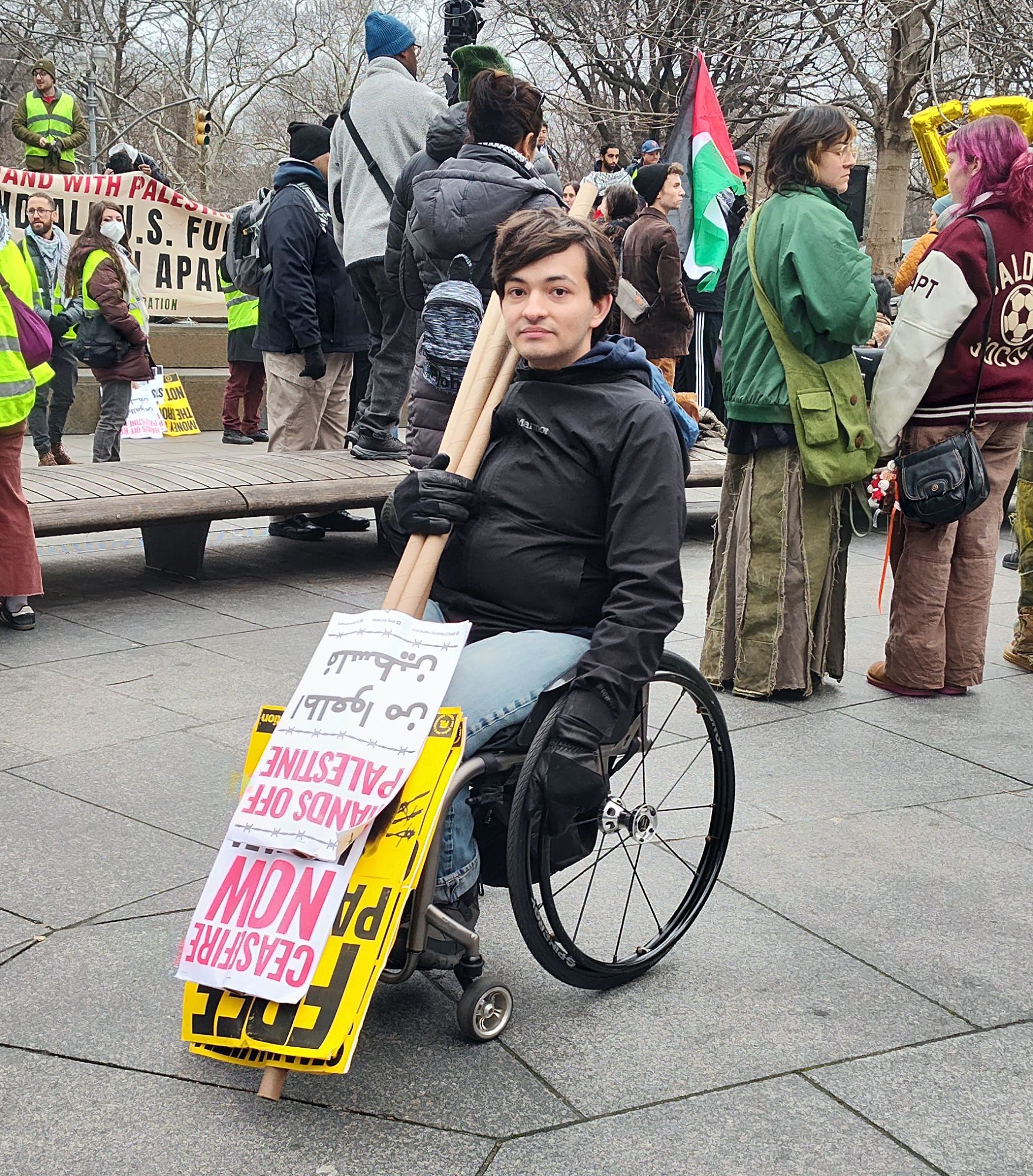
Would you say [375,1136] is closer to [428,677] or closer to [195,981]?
[195,981]

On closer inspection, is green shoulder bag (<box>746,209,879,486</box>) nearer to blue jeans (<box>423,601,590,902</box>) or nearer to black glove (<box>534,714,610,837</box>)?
blue jeans (<box>423,601,590,902</box>)

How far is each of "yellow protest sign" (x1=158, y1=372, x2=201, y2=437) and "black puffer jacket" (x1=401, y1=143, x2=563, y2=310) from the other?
26.8ft

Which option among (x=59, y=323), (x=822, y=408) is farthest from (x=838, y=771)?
(x=59, y=323)

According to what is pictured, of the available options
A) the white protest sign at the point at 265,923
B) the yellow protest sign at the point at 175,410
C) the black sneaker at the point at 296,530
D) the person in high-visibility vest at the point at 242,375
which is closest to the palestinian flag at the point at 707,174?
the person in high-visibility vest at the point at 242,375

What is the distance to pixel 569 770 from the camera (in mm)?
2799

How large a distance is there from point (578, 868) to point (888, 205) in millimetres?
16358

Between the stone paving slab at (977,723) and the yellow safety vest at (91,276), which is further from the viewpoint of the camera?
the yellow safety vest at (91,276)

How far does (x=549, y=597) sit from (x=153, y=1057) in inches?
47.4

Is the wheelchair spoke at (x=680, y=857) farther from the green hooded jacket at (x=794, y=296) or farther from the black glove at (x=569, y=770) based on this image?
the green hooded jacket at (x=794, y=296)

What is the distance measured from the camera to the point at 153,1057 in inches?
112


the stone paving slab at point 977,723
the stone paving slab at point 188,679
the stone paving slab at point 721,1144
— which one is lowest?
the stone paving slab at point 721,1144

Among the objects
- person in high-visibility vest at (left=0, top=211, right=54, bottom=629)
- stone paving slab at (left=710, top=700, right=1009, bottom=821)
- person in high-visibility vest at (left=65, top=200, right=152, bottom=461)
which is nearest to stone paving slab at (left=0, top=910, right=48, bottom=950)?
stone paving slab at (left=710, top=700, right=1009, bottom=821)

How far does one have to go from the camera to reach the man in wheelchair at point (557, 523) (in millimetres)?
2922

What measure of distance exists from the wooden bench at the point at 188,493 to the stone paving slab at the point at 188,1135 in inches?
151
